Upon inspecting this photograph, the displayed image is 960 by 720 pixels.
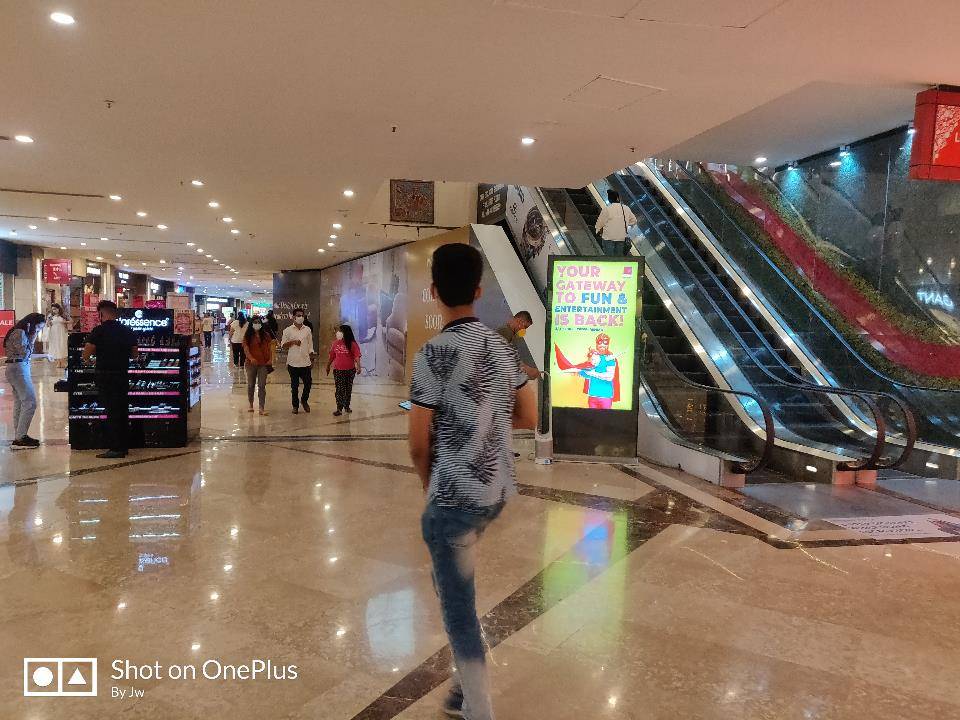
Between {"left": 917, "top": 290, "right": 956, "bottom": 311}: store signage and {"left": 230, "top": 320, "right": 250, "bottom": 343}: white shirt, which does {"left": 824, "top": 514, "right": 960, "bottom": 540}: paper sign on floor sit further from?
{"left": 230, "top": 320, "right": 250, "bottom": 343}: white shirt

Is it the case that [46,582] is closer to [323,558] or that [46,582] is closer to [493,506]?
[323,558]

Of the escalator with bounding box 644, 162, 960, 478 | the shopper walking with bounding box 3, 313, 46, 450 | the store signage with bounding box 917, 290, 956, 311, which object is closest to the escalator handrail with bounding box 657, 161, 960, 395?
the escalator with bounding box 644, 162, 960, 478

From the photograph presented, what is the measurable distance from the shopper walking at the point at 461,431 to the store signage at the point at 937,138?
4.83 m

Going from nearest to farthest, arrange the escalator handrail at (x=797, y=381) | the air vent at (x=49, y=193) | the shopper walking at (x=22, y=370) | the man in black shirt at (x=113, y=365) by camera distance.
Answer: the escalator handrail at (x=797, y=381)
the man in black shirt at (x=113, y=365)
the shopper walking at (x=22, y=370)
the air vent at (x=49, y=193)

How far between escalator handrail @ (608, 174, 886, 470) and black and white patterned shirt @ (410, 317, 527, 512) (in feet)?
17.4

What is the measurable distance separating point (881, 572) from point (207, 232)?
583 inches

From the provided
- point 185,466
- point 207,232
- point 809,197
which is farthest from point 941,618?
point 207,232

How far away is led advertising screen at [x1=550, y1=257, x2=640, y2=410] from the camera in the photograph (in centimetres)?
661

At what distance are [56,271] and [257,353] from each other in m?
13.4

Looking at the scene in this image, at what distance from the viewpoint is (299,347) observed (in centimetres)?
984

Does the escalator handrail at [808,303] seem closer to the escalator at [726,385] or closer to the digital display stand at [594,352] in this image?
the escalator at [726,385]

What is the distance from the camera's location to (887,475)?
21.7 ft

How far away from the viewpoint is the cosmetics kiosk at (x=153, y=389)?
689 centimetres

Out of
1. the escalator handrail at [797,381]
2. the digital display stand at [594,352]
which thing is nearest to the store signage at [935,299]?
the escalator handrail at [797,381]
